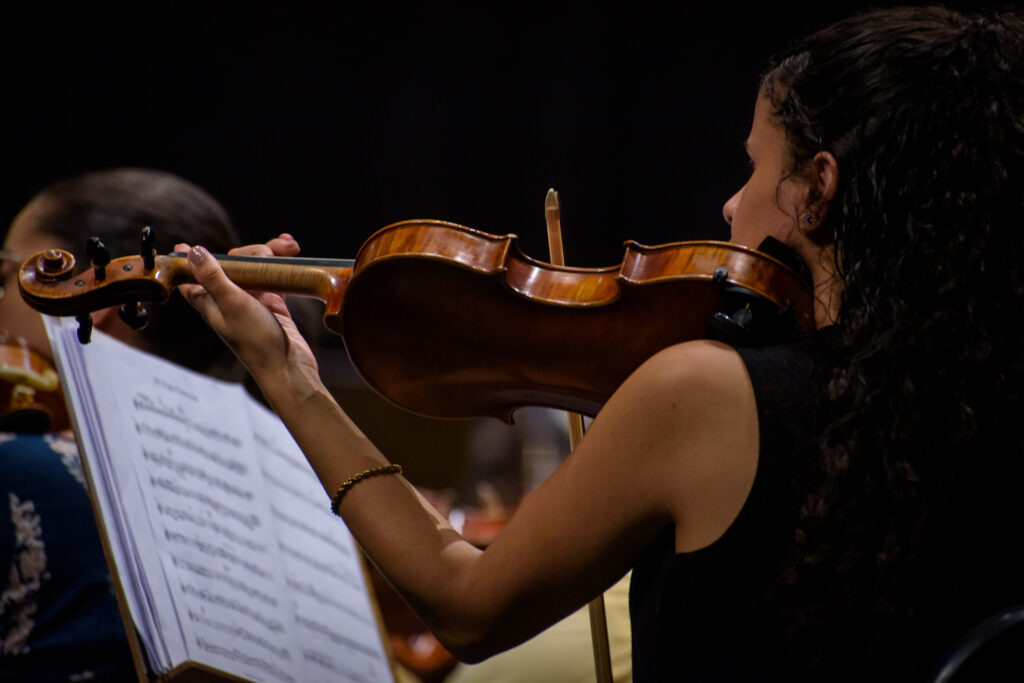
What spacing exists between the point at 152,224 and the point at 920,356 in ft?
4.48

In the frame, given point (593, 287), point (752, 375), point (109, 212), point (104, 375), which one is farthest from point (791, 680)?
point (109, 212)

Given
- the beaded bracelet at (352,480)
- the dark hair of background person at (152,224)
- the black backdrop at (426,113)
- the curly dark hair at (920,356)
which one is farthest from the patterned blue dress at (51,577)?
the black backdrop at (426,113)

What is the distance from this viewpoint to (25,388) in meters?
1.44

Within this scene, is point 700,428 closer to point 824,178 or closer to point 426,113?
point 824,178

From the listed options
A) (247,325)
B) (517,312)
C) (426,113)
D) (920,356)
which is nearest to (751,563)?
(920,356)

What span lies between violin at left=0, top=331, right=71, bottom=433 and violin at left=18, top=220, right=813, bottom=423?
456 millimetres

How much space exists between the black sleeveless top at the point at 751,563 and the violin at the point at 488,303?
0.16ft

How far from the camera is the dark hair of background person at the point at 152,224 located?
1.63m

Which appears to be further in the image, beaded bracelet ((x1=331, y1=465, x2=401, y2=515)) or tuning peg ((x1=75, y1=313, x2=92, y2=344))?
tuning peg ((x1=75, y1=313, x2=92, y2=344))

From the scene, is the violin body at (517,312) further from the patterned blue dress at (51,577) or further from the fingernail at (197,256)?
the patterned blue dress at (51,577)

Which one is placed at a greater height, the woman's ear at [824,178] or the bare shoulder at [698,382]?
the woman's ear at [824,178]

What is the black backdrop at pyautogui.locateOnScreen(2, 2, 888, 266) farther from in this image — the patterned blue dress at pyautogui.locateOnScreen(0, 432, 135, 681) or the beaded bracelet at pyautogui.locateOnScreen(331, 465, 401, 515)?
the beaded bracelet at pyautogui.locateOnScreen(331, 465, 401, 515)

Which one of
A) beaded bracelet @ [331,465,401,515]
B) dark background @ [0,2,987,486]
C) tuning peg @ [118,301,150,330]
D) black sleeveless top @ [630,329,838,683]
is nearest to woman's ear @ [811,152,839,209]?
black sleeveless top @ [630,329,838,683]

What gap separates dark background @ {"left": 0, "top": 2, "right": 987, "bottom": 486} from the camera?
2.57 m
